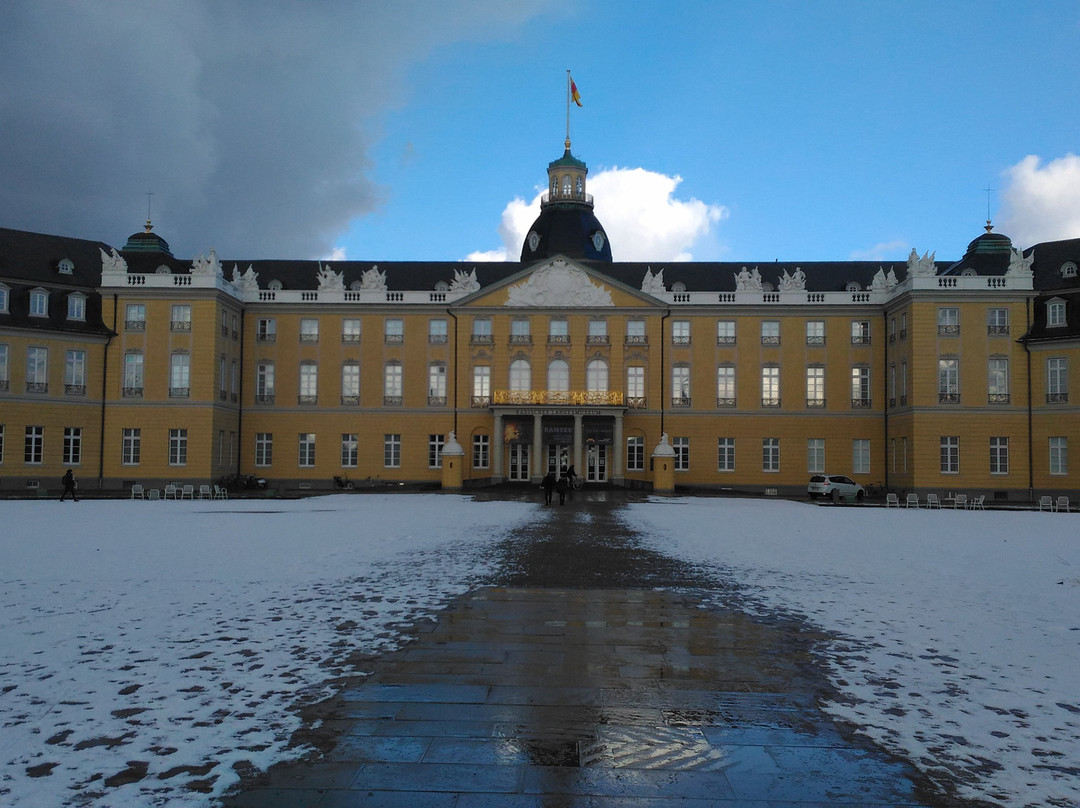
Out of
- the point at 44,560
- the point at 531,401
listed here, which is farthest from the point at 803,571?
the point at 531,401

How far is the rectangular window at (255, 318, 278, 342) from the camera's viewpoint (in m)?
54.5

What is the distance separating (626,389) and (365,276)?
17976 mm

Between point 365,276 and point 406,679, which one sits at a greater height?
point 365,276

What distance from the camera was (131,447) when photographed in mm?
49625

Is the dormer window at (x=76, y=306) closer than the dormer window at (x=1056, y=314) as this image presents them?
No

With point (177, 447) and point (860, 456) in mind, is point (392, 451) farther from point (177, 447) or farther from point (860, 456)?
point (860, 456)

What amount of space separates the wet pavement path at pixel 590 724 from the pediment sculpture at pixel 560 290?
43.7 metres

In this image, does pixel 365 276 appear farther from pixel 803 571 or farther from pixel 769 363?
pixel 803 571

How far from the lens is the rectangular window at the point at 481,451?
53562mm

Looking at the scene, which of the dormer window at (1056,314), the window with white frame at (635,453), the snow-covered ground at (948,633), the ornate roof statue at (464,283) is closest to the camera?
the snow-covered ground at (948,633)

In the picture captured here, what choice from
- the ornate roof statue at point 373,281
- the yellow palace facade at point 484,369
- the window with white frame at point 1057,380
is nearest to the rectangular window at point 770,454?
the yellow palace facade at point 484,369

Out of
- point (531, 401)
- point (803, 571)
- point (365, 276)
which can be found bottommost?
point (803, 571)

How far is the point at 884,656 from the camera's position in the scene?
8.55 metres

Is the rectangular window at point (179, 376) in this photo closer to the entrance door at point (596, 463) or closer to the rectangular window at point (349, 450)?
the rectangular window at point (349, 450)
